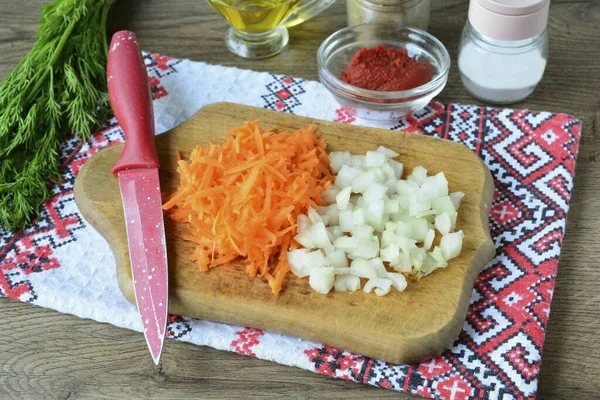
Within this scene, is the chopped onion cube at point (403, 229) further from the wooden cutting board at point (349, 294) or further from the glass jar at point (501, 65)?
the glass jar at point (501, 65)

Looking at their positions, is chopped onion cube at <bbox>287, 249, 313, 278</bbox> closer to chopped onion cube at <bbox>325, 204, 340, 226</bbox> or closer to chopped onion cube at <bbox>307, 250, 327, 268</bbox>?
chopped onion cube at <bbox>307, 250, 327, 268</bbox>

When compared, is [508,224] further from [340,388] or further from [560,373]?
[340,388]

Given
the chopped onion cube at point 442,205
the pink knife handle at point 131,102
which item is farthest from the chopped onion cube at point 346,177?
the pink knife handle at point 131,102

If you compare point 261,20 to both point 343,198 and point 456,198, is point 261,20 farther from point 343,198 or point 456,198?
point 456,198

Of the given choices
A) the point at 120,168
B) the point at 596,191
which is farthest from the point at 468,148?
the point at 120,168

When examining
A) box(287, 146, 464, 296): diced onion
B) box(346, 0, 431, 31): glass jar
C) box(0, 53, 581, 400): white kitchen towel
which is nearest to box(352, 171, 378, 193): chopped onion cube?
box(287, 146, 464, 296): diced onion

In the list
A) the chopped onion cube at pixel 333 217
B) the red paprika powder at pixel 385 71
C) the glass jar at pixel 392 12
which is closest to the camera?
the chopped onion cube at pixel 333 217
